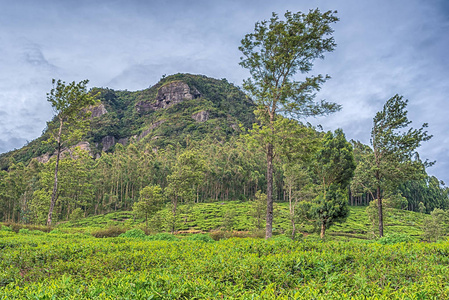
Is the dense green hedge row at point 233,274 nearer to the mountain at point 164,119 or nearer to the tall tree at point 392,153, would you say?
the tall tree at point 392,153

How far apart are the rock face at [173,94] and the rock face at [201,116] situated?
28.4 meters

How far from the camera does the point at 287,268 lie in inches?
169

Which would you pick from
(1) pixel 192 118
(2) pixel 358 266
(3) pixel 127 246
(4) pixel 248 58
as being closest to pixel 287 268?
(2) pixel 358 266

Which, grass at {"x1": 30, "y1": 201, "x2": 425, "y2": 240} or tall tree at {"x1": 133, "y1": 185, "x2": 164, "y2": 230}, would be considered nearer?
tall tree at {"x1": 133, "y1": 185, "x2": 164, "y2": 230}

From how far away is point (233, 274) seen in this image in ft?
13.0

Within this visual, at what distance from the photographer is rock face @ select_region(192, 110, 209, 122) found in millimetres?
142250

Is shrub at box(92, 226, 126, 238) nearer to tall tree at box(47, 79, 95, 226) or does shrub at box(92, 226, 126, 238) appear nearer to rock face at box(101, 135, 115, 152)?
tall tree at box(47, 79, 95, 226)

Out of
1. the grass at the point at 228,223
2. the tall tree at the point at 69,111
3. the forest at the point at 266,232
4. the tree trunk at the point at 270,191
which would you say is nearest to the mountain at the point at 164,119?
the grass at the point at 228,223

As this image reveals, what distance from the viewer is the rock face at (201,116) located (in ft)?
467

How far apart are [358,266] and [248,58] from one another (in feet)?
38.4

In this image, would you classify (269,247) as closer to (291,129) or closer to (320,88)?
(291,129)

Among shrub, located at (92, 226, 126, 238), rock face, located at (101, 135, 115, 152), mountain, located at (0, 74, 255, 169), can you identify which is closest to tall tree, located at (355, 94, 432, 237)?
shrub, located at (92, 226, 126, 238)

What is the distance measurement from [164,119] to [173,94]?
31257 mm

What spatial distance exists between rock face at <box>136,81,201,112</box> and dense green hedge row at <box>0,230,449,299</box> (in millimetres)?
167882
